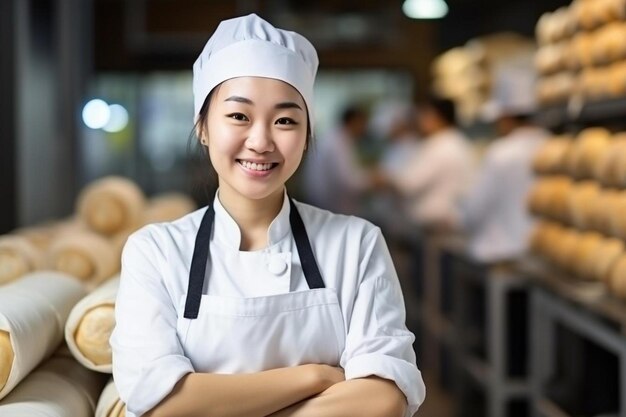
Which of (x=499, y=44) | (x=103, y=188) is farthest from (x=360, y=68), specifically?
(x=103, y=188)

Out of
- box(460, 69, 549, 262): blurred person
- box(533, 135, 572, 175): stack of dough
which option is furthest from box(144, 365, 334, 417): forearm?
box(460, 69, 549, 262): blurred person

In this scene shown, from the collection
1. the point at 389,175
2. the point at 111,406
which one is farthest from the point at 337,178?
the point at 111,406

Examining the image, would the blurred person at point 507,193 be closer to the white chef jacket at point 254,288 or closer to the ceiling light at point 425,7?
the ceiling light at point 425,7

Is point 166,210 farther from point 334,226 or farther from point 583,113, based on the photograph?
point 334,226

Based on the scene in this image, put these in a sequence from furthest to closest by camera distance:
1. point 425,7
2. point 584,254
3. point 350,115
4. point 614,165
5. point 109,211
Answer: point 350,115
point 425,7
point 584,254
point 109,211
point 614,165

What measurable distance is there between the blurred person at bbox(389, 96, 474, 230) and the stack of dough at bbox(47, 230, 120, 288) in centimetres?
419

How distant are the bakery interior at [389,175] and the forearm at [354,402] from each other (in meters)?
0.41

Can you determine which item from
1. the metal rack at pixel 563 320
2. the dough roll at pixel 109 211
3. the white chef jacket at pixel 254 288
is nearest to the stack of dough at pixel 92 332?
the white chef jacket at pixel 254 288

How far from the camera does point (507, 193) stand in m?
5.29

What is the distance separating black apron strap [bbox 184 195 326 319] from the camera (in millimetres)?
1707

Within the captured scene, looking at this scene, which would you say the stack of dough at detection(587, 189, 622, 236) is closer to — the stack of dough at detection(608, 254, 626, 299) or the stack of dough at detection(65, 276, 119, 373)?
the stack of dough at detection(608, 254, 626, 299)

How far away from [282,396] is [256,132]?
41cm

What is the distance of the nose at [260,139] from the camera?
170 cm

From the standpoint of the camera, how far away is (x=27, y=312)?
6.48 ft
